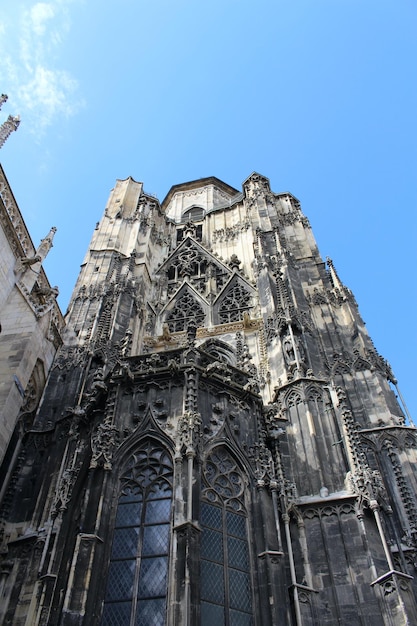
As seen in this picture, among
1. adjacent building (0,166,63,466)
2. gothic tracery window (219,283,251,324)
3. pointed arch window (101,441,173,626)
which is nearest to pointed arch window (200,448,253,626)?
pointed arch window (101,441,173,626)

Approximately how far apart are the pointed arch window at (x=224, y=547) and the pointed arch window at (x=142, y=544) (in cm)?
63

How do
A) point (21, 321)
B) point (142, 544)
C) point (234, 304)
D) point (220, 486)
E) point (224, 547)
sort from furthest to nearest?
point (234, 304) → point (21, 321) → point (220, 486) → point (224, 547) → point (142, 544)

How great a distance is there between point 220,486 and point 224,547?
1072 mm

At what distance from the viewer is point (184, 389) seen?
34.5 feet

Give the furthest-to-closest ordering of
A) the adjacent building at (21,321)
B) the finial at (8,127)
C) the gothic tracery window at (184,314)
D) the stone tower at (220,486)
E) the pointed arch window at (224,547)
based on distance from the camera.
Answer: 1. the gothic tracery window at (184,314)
2. the finial at (8,127)
3. the adjacent building at (21,321)
4. the stone tower at (220,486)
5. the pointed arch window at (224,547)

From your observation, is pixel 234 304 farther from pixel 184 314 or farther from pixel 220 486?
pixel 220 486

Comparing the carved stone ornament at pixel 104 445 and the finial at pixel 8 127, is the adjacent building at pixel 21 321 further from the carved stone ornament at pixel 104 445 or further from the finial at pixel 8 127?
the carved stone ornament at pixel 104 445

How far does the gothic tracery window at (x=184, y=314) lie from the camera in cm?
1922

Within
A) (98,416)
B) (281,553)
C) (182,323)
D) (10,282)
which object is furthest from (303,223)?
(281,553)

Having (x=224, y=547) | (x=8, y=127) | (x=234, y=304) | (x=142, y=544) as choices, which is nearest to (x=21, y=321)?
(x=8, y=127)

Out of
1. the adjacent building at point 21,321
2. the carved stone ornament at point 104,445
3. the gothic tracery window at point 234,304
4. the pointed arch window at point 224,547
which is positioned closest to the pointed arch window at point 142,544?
the carved stone ornament at point 104,445

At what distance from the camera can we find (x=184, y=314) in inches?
780

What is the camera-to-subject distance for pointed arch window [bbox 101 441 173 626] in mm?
7715

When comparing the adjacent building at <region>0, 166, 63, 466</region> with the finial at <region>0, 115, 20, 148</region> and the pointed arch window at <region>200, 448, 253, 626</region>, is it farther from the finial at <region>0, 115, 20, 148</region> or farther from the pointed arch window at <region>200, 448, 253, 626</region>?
the pointed arch window at <region>200, 448, 253, 626</region>
